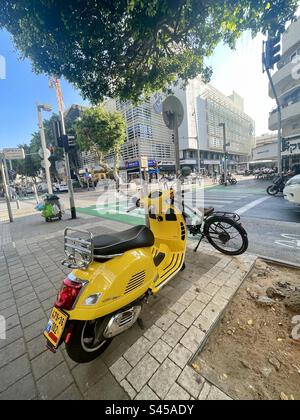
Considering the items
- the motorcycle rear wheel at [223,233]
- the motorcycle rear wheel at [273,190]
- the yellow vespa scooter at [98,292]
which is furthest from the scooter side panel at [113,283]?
the motorcycle rear wheel at [273,190]

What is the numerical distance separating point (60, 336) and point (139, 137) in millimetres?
32229

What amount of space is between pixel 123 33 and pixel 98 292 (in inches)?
197

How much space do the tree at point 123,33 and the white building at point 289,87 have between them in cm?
1584

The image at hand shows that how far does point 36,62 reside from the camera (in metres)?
4.23

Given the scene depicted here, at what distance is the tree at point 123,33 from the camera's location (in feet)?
10.00

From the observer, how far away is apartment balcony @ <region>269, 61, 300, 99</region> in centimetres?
1935

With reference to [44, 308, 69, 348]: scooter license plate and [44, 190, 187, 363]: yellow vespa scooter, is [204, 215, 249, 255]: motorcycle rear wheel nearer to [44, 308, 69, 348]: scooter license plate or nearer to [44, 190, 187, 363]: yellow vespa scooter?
[44, 190, 187, 363]: yellow vespa scooter

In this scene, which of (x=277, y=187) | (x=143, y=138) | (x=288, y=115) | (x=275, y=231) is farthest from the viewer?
(x=143, y=138)

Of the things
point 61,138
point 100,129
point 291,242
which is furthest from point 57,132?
point 100,129

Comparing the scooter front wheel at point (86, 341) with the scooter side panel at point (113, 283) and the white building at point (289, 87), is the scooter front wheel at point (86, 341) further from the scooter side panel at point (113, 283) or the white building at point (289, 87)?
the white building at point (289, 87)

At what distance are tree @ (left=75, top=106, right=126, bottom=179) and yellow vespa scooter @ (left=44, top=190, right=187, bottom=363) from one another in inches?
898

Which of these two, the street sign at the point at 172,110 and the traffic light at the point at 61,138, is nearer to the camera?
the street sign at the point at 172,110

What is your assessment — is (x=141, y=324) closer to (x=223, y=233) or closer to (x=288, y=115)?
(x=223, y=233)

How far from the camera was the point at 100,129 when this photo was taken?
21.9 m
